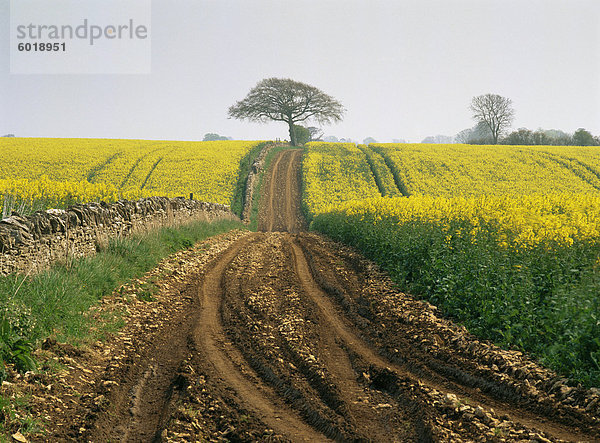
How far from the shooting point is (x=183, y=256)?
1470cm

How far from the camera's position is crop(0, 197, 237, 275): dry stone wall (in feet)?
24.2

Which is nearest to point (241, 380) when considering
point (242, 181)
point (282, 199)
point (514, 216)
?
point (514, 216)

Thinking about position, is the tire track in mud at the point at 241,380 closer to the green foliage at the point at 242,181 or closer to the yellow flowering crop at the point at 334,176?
the yellow flowering crop at the point at 334,176

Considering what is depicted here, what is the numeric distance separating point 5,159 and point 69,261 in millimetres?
47838

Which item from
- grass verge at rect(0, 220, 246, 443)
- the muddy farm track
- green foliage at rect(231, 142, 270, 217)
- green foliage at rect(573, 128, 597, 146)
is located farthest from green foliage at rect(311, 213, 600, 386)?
green foliage at rect(573, 128, 597, 146)

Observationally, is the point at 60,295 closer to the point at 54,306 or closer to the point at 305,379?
the point at 54,306

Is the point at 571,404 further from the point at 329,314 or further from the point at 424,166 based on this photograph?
the point at 424,166

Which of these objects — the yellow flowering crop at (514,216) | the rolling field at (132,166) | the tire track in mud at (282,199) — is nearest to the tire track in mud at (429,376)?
the yellow flowering crop at (514,216)

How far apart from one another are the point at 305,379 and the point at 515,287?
14.1ft

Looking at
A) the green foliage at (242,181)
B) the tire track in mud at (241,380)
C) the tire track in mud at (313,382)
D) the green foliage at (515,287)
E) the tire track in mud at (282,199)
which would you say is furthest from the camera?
the green foliage at (242,181)

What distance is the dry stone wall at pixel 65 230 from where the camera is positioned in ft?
24.2

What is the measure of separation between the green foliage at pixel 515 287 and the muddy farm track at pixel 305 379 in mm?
422

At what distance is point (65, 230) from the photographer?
907cm

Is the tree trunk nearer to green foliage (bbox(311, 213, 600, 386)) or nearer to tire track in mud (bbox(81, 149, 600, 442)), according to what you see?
green foliage (bbox(311, 213, 600, 386))
